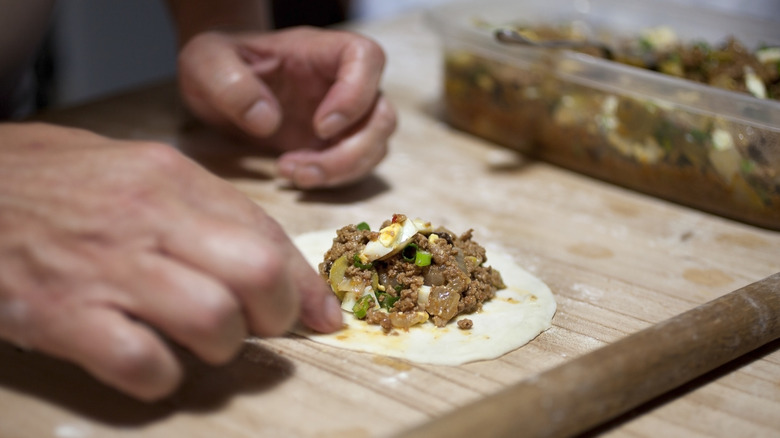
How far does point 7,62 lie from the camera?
7.70ft

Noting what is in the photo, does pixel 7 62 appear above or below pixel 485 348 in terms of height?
above

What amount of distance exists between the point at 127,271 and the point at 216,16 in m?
1.44

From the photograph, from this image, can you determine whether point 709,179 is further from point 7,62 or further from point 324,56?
point 7,62

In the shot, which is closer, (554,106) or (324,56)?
(324,56)

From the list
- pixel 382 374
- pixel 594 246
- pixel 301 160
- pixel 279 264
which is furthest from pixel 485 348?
pixel 301 160

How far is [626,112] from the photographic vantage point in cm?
220

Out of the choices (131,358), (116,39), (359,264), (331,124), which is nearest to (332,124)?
(331,124)

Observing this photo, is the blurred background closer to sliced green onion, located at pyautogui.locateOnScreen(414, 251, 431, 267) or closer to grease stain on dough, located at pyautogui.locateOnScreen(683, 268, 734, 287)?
grease stain on dough, located at pyautogui.locateOnScreen(683, 268, 734, 287)

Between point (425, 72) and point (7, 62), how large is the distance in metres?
1.61

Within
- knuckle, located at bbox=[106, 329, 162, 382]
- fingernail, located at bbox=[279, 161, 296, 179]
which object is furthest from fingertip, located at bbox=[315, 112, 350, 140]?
knuckle, located at bbox=[106, 329, 162, 382]

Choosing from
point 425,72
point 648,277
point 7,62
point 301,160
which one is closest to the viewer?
point 648,277

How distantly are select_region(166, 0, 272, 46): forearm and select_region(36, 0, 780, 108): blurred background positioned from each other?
2071 mm

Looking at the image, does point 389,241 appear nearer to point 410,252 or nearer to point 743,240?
point 410,252

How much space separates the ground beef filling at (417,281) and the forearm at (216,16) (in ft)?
3.54
